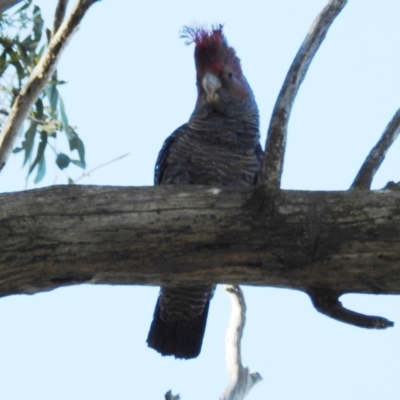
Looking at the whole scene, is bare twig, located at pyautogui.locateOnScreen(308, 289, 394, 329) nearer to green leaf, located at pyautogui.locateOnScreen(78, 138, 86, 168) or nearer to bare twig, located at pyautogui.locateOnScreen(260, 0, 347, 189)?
bare twig, located at pyautogui.locateOnScreen(260, 0, 347, 189)

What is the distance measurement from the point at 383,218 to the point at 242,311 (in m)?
0.87

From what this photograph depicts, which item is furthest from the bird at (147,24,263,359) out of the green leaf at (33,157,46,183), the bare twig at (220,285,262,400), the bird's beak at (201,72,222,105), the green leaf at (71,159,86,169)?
the green leaf at (33,157,46,183)

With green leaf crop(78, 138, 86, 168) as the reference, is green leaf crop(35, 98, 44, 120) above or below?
above

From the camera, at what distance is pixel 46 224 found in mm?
1949

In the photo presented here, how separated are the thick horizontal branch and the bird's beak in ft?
4.02

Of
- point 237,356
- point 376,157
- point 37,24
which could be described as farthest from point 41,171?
point 376,157

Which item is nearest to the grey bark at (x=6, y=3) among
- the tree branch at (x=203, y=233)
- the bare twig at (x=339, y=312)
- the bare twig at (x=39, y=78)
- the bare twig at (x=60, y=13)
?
the bare twig at (x=39, y=78)

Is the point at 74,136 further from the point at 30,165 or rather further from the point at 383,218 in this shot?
the point at 383,218

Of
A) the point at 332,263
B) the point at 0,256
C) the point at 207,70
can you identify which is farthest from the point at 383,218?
the point at 207,70

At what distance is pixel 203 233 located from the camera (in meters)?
1.99

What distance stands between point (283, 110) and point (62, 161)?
1579 millimetres

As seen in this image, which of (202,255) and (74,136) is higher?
(74,136)

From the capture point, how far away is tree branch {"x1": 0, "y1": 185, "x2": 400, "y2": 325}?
6.42ft

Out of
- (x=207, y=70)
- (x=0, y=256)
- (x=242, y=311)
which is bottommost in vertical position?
(x=0, y=256)
